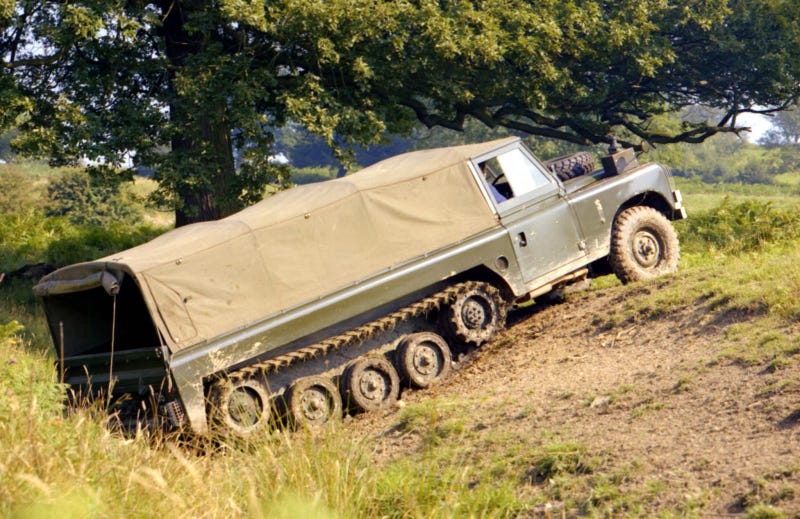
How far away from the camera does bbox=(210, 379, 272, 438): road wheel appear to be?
917 cm

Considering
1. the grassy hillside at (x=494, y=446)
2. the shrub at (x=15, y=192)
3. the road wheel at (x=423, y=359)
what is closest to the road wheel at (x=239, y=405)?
the grassy hillside at (x=494, y=446)

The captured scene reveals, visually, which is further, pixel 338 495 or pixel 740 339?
pixel 740 339

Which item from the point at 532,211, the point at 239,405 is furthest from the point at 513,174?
the point at 239,405

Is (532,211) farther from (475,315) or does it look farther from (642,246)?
(642,246)

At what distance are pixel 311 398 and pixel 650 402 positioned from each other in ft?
11.6

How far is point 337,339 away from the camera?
10180mm

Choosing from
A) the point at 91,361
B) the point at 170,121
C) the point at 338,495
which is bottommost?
the point at 338,495

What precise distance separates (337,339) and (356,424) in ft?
2.92

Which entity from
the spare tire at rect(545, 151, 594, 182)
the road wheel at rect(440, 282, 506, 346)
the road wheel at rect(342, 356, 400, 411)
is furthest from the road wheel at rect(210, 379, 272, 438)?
the spare tire at rect(545, 151, 594, 182)

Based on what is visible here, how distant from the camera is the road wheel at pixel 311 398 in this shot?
9.70 metres

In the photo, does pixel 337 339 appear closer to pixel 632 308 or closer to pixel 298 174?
pixel 632 308

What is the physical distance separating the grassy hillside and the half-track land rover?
49 centimetres

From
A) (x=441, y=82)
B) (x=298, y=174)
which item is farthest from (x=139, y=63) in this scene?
(x=298, y=174)

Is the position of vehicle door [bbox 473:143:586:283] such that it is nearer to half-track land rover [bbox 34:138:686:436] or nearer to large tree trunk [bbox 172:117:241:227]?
half-track land rover [bbox 34:138:686:436]
